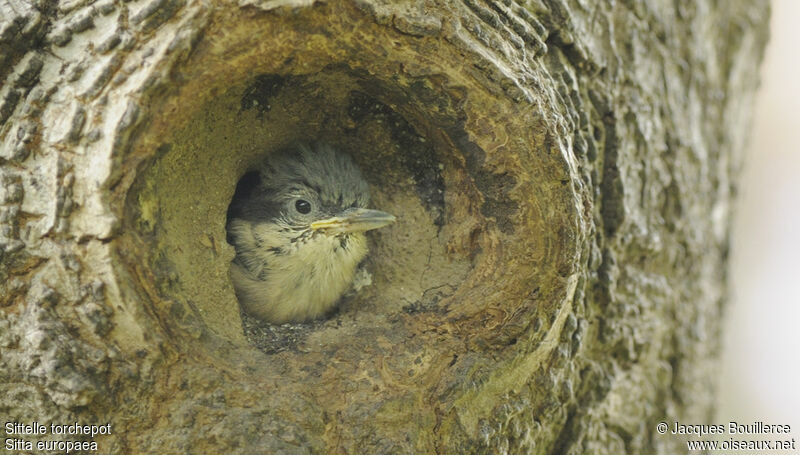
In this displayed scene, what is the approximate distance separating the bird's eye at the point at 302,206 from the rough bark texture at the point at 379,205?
0.28m

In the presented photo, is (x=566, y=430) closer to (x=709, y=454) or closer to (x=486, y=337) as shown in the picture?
(x=486, y=337)

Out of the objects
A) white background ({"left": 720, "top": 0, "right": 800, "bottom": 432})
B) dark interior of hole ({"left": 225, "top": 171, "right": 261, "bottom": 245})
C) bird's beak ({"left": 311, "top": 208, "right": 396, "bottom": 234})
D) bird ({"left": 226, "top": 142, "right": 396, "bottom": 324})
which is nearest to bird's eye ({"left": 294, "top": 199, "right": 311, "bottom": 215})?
bird ({"left": 226, "top": 142, "right": 396, "bottom": 324})

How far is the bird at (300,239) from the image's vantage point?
276cm

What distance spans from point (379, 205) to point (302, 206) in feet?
1.08

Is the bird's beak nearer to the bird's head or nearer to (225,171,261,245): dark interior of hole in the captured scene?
the bird's head

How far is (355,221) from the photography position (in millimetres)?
→ 2551

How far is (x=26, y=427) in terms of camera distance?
6.16 feet

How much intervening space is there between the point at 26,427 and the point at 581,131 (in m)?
1.89

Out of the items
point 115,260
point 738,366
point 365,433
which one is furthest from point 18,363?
point 738,366

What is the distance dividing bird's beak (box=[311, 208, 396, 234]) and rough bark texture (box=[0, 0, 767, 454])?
0.52 ft

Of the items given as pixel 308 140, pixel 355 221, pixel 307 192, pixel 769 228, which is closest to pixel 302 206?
pixel 307 192

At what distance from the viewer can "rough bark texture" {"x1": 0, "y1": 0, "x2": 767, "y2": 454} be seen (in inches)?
70.8

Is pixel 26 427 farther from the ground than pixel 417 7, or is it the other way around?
pixel 417 7

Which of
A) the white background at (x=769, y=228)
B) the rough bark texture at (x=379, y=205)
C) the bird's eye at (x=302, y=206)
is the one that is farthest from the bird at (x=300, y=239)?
the white background at (x=769, y=228)
